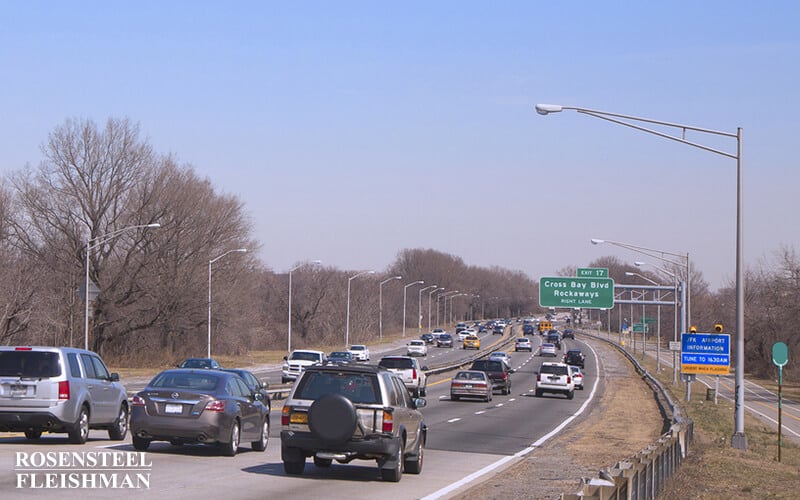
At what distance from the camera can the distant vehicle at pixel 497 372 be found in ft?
168

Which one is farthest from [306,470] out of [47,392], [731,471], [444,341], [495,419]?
[444,341]

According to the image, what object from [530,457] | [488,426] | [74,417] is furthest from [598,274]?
[74,417]

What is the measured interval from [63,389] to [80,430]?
0.97 m

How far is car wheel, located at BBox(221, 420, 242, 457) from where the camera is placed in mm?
18781

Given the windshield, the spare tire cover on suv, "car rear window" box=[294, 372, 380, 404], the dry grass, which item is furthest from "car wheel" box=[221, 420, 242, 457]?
the windshield

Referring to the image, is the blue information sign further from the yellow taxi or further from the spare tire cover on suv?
the yellow taxi

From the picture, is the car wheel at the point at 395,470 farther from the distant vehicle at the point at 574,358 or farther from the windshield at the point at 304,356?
the distant vehicle at the point at 574,358

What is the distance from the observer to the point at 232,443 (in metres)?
18.9

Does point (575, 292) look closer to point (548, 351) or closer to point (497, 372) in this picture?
point (497, 372)

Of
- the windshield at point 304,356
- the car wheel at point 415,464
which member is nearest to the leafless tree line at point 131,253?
the windshield at point 304,356

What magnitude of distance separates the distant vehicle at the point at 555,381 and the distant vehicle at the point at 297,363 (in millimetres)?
10752

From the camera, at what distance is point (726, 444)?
25.5 m

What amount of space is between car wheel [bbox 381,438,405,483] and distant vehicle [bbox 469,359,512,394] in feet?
116

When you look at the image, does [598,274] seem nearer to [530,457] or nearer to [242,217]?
[242,217]
